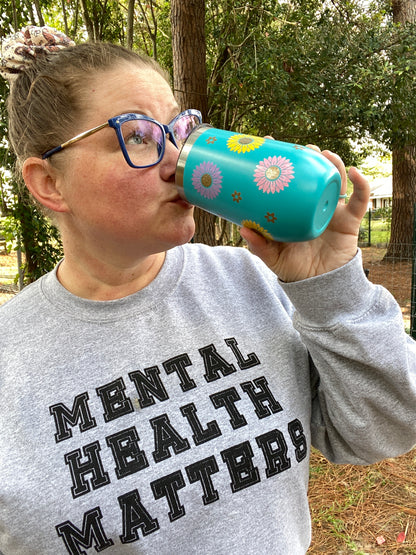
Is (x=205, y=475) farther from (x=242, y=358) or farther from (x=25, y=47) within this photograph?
(x=25, y=47)

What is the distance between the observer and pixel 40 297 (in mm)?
1223

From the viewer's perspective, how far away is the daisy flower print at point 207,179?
3.25 ft

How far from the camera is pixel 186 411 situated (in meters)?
1.07

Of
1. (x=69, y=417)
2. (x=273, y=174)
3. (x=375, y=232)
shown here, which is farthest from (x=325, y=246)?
(x=375, y=232)

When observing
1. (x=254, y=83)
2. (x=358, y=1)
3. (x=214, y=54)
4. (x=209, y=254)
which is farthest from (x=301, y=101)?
(x=209, y=254)

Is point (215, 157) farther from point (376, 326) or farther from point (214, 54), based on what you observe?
point (214, 54)

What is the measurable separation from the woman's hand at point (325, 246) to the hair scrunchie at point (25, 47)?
30.9 inches

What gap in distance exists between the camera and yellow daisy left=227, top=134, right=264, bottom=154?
97 cm

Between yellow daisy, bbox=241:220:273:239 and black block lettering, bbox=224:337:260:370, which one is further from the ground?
yellow daisy, bbox=241:220:273:239

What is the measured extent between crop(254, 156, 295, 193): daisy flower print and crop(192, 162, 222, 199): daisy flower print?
92 mm

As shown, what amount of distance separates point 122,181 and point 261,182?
0.32 meters

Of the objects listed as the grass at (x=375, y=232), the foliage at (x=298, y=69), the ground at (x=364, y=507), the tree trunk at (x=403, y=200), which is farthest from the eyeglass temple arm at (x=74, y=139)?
the grass at (x=375, y=232)

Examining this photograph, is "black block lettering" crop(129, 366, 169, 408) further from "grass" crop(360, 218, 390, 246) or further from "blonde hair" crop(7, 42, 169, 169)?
"grass" crop(360, 218, 390, 246)

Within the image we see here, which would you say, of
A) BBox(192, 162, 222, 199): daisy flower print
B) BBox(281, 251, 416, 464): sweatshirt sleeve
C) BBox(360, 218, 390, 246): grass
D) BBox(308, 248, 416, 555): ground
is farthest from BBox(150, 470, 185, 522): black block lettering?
BBox(360, 218, 390, 246): grass
